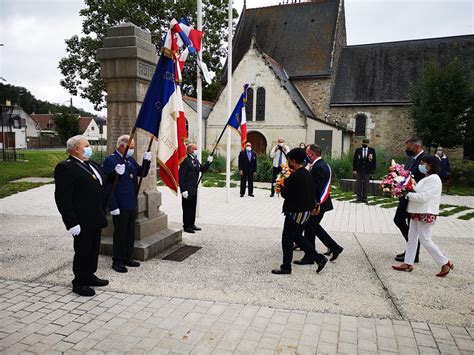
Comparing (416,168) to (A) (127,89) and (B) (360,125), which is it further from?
(B) (360,125)

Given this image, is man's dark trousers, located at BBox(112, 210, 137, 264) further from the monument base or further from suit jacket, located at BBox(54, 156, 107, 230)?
suit jacket, located at BBox(54, 156, 107, 230)

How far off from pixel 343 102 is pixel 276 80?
668 cm

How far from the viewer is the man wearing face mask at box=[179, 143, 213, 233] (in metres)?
8.15

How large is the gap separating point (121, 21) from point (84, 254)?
3085cm

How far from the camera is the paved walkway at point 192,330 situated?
3.63 metres

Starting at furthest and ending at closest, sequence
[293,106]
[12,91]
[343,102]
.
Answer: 1. [12,91]
2. [343,102]
3. [293,106]

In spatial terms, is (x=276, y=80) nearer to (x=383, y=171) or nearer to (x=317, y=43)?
(x=317, y=43)

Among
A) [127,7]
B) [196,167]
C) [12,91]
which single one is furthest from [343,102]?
[12,91]

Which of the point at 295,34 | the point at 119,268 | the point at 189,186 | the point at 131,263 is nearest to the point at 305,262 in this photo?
the point at 131,263

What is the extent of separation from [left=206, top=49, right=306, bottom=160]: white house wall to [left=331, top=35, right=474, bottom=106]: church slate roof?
18.1 feet

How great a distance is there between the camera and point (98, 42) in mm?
31828

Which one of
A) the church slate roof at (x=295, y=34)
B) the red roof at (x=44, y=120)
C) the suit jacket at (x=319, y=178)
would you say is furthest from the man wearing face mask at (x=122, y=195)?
the red roof at (x=44, y=120)

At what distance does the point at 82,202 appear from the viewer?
4.74 meters

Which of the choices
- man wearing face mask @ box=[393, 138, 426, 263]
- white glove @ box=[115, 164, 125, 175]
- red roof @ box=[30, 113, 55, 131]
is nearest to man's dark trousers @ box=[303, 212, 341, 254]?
man wearing face mask @ box=[393, 138, 426, 263]
